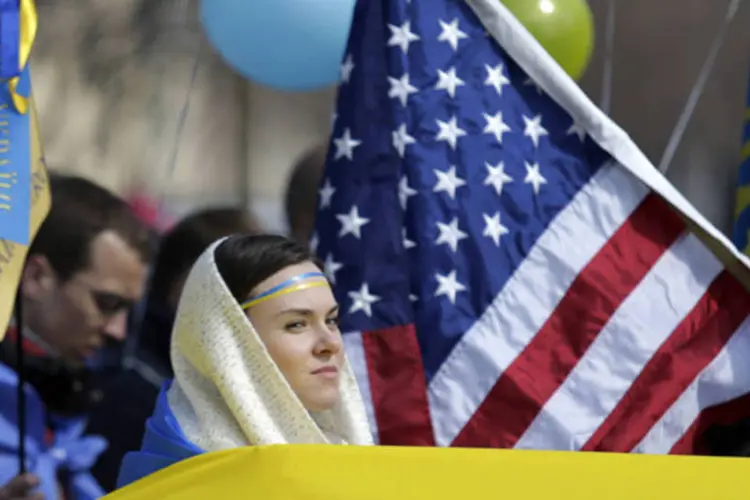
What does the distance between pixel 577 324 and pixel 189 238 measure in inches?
53.2

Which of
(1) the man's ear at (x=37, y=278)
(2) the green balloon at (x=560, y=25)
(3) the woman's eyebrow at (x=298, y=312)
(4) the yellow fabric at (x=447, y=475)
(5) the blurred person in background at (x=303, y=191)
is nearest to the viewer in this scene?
(4) the yellow fabric at (x=447, y=475)

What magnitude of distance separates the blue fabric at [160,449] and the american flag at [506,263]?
68 centimetres

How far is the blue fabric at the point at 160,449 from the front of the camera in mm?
1547

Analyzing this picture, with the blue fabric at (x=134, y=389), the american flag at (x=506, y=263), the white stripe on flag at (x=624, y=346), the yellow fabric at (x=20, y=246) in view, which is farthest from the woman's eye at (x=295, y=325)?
the blue fabric at (x=134, y=389)

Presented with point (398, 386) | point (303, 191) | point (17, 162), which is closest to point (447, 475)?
point (398, 386)

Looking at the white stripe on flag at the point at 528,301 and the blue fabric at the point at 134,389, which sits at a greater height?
the white stripe on flag at the point at 528,301

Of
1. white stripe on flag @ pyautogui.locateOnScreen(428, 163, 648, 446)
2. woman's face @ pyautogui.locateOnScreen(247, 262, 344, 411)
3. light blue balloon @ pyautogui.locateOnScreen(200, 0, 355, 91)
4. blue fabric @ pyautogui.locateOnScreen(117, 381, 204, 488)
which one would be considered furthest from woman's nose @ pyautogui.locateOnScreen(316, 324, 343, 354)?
light blue balloon @ pyautogui.locateOnScreen(200, 0, 355, 91)

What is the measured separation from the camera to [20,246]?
197 cm

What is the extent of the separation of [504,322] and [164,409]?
82 cm

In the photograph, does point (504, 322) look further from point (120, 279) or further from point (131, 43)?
point (131, 43)

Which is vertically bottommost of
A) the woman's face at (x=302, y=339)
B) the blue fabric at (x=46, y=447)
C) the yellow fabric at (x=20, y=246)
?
the blue fabric at (x=46, y=447)

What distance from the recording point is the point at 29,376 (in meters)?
2.91

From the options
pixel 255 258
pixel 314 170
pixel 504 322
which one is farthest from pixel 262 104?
pixel 255 258

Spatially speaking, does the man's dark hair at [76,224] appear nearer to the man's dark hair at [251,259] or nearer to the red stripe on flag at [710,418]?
the man's dark hair at [251,259]
